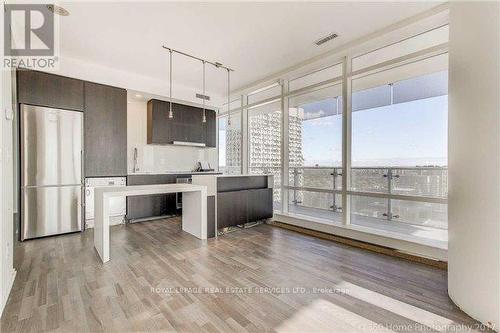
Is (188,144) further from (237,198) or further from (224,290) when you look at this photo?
(224,290)

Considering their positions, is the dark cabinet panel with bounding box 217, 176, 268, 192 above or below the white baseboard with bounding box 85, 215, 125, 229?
above

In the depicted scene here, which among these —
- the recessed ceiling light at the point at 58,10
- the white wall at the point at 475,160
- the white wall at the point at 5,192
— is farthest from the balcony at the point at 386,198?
the recessed ceiling light at the point at 58,10

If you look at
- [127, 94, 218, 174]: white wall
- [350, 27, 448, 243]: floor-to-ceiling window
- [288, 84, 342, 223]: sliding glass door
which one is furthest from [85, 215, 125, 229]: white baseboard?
[350, 27, 448, 243]: floor-to-ceiling window

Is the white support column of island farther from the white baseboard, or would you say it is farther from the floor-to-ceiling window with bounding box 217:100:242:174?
the floor-to-ceiling window with bounding box 217:100:242:174

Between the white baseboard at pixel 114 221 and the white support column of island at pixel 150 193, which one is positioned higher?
the white support column of island at pixel 150 193

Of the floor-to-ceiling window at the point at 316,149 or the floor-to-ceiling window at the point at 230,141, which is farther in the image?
the floor-to-ceiling window at the point at 230,141

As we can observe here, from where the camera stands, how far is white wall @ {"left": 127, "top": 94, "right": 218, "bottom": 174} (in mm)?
4988

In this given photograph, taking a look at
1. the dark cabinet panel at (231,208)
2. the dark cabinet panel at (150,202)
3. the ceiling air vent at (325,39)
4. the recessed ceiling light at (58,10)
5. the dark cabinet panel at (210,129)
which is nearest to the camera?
the recessed ceiling light at (58,10)

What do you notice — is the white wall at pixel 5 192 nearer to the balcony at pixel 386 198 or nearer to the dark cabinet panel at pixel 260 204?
the dark cabinet panel at pixel 260 204

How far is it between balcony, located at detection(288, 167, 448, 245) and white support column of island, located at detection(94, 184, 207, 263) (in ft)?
6.02

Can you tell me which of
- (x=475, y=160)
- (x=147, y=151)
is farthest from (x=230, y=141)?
(x=475, y=160)

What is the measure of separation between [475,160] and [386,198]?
A: 1.53 metres

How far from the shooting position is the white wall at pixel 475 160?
1.56 metres

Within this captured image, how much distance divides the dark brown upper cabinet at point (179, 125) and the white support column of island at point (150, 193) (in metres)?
1.92
